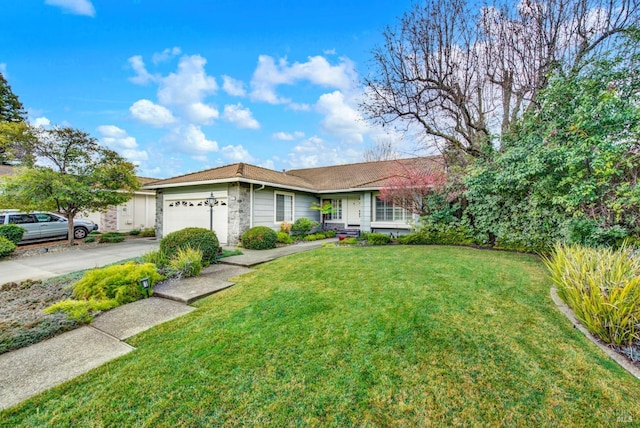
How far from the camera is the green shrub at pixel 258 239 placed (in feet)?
31.3

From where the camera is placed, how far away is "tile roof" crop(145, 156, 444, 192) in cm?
1079

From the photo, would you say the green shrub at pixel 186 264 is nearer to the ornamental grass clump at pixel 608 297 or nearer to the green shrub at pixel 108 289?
the green shrub at pixel 108 289

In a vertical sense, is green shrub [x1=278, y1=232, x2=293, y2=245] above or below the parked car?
below

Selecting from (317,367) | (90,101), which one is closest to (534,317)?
(317,367)

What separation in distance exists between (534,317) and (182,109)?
16160 mm

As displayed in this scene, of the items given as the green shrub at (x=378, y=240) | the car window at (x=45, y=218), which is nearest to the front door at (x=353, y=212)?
the green shrub at (x=378, y=240)

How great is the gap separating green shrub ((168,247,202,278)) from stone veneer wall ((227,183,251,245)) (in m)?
4.08

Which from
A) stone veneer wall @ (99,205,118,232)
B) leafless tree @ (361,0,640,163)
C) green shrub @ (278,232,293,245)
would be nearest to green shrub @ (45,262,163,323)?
green shrub @ (278,232,293,245)

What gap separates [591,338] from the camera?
3.02 metres

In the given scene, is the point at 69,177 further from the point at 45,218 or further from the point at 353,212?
the point at 353,212

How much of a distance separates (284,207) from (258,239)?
345cm

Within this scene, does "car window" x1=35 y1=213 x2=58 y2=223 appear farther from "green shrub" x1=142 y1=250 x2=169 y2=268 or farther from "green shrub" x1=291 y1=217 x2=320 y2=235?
"green shrub" x1=291 y1=217 x2=320 y2=235

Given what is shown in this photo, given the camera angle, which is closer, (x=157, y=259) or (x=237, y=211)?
(x=157, y=259)

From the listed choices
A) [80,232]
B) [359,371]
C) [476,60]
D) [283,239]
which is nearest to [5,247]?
[80,232]
